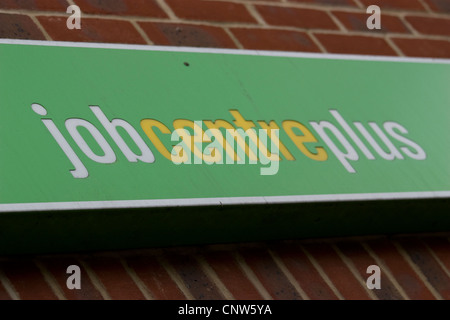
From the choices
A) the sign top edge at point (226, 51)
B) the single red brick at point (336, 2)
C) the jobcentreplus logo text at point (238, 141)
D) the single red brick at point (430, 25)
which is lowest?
the jobcentreplus logo text at point (238, 141)

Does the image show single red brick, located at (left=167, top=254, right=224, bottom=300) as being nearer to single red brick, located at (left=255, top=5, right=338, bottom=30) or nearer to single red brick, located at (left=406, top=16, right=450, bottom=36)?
single red brick, located at (left=255, top=5, right=338, bottom=30)

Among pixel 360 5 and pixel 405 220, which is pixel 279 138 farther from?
pixel 360 5

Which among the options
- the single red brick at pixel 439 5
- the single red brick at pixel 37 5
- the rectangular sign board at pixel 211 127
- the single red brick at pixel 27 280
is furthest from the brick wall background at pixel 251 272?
the single red brick at pixel 439 5

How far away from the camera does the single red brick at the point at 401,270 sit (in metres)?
1.88

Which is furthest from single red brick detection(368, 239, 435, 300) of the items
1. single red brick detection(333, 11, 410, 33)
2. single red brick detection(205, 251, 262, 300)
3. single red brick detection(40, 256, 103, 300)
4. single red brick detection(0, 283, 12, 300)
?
single red brick detection(0, 283, 12, 300)

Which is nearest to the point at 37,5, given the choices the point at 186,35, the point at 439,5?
the point at 186,35

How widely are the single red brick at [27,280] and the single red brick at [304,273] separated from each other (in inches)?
21.4

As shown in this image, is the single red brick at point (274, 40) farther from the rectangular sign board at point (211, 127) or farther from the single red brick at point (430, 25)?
the single red brick at point (430, 25)

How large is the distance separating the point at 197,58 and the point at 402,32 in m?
0.65

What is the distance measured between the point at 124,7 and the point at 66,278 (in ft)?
2.18

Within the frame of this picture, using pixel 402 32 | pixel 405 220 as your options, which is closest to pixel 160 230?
pixel 405 220

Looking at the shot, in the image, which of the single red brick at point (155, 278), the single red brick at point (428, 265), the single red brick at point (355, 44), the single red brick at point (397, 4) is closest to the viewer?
the single red brick at point (155, 278)

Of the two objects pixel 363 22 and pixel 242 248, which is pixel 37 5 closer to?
pixel 242 248
